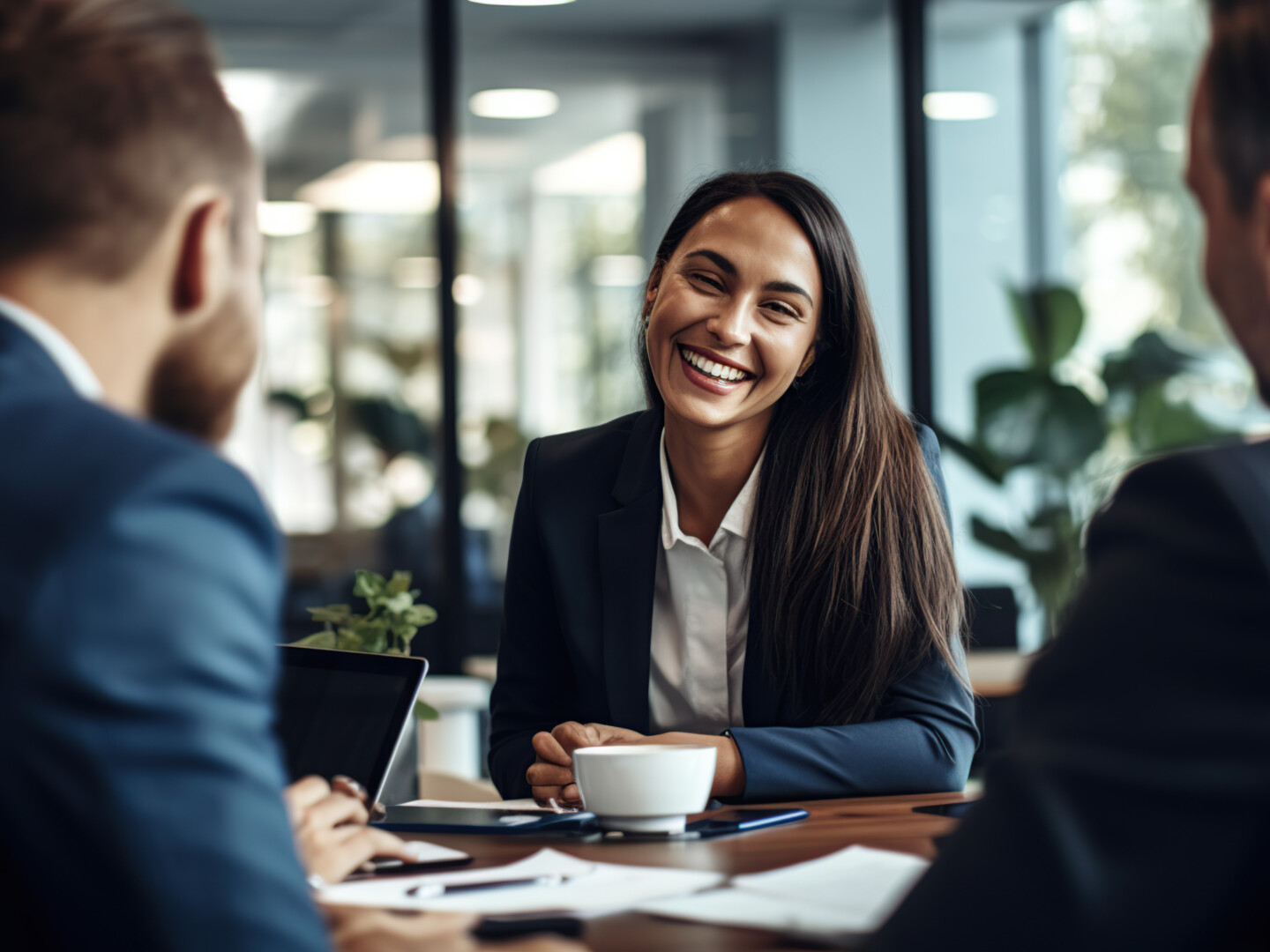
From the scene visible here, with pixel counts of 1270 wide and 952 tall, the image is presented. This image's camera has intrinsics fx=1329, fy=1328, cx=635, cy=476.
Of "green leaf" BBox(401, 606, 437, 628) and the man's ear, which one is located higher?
the man's ear

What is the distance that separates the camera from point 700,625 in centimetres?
184

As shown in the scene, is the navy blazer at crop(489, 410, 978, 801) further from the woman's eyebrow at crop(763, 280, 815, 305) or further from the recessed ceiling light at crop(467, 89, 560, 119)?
the recessed ceiling light at crop(467, 89, 560, 119)

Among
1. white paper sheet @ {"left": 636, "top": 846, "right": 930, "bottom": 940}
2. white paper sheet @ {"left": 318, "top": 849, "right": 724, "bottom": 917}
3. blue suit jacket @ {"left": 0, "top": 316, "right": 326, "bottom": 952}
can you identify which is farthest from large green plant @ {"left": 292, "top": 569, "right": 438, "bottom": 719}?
blue suit jacket @ {"left": 0, "top": 316, "right": 326, "bottom": 952}

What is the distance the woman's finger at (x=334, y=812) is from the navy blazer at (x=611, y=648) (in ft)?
1.66

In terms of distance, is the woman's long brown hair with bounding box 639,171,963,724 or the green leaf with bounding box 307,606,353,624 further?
the green leaf with bounding box 307,606,353,624

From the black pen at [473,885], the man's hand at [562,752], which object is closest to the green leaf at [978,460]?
the man's hand at [562,752]

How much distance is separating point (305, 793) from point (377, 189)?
13.4 feet

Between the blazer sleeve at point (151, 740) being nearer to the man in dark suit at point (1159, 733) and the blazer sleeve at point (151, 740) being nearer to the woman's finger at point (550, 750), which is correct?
the man in dark suit at point (1159, 733)


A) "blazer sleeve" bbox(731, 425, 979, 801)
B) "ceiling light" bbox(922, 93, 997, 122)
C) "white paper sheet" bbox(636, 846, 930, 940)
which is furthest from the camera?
A: "ceiling light" bbox(922, 93, 997, 122)

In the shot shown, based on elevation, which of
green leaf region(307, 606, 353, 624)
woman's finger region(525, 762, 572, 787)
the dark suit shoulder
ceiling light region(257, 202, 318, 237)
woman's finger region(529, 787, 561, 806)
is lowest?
woman's finger region(529, 787, 561, 806)

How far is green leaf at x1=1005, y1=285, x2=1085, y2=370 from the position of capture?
465 centimetres

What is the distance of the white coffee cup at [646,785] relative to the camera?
1247 mm

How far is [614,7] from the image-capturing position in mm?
5023

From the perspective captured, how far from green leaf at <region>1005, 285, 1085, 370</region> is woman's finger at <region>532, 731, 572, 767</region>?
352cm
